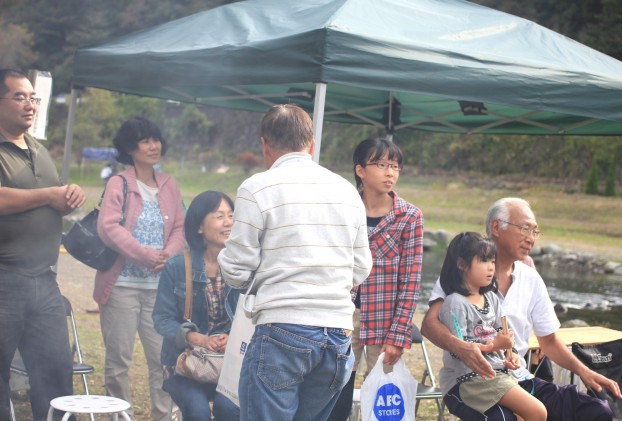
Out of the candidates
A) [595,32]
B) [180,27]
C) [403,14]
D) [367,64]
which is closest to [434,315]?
[367,64]

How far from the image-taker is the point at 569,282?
16.2m

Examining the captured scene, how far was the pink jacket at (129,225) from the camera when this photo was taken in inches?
160

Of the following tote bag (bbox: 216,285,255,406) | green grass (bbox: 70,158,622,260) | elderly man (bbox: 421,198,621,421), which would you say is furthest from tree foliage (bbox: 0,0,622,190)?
tote bag (bbox: 216,285,255,406)

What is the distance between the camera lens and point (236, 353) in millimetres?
2908

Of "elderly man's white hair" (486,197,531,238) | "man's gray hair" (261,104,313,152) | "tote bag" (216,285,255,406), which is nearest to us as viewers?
"man's gray hair" (261,104,313,152)

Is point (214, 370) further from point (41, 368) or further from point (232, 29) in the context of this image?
point (232, 29)

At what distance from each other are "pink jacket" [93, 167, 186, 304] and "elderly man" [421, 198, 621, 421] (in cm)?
150

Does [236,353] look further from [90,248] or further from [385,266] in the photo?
[90,248]

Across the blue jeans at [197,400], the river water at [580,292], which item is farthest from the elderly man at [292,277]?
the river water at [580,292]

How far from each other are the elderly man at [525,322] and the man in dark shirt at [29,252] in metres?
1.74

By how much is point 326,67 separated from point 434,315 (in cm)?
123

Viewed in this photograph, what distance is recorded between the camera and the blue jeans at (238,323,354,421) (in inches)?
98.3

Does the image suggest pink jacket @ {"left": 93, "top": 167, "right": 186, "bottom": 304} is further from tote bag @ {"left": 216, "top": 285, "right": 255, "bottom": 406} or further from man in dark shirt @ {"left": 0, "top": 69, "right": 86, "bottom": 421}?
tote bag @ {"left": 216, "top": 285, "right": 255, "bottom": 406}

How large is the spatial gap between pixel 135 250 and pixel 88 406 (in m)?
1.15
